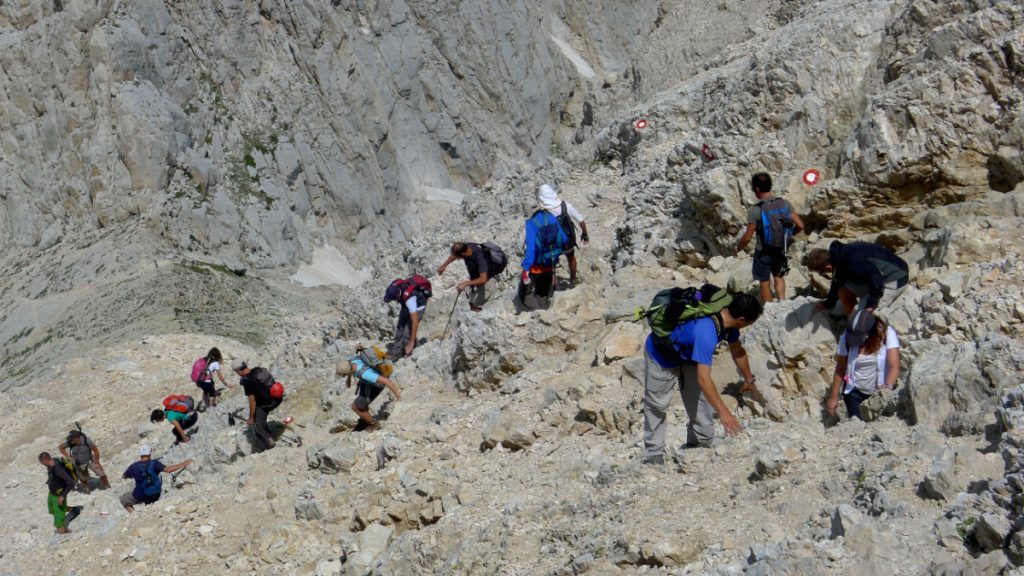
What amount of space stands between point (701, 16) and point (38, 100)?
3285 cm

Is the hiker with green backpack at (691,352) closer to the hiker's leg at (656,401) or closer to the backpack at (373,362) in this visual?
the hiker's leg at (656,401)

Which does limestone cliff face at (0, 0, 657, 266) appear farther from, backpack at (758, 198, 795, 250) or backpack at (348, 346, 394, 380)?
backpack at (758, 198, 795, 250)

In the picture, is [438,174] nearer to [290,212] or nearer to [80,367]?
[290,212]

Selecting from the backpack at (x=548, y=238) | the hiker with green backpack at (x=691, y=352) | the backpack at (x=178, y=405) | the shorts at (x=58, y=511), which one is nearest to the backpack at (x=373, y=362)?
the backpack at (x=548, y=238)

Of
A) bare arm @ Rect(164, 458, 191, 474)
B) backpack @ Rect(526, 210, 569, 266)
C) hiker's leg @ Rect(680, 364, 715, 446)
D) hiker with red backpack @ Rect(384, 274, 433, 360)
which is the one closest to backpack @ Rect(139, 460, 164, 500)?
bare arm @ Rect(164, 458, 191, 474)

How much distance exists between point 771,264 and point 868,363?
262 centimetres

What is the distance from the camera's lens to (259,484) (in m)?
12.6

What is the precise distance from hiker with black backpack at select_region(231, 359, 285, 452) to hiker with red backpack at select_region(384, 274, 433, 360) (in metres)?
1.88

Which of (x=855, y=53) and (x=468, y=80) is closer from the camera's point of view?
(x=855, y=53)

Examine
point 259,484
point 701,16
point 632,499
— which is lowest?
point 259,484

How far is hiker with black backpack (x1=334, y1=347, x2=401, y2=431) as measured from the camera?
42.7 feet

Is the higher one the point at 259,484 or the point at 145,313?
the point at 259,484

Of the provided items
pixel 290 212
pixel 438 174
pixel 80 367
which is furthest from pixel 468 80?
pixel 80 367

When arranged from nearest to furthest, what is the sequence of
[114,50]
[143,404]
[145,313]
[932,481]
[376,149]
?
[932,481] → [143,404] → [145,313] → [114,50] → [376,149]
